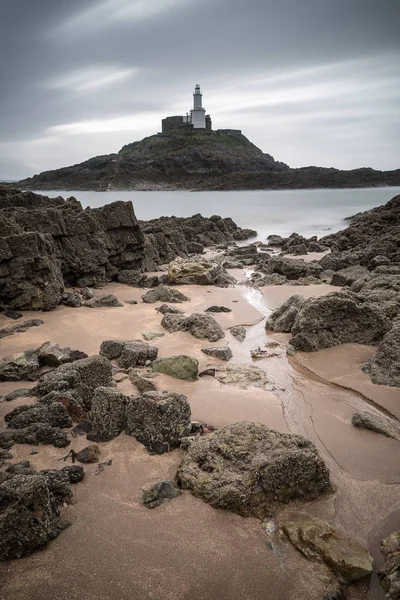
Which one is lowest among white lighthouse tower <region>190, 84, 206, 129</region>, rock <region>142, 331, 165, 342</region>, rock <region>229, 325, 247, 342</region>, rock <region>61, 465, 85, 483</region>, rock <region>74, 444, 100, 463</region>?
rock <region>229, 325, 247, 342</region>

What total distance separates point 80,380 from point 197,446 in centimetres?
197

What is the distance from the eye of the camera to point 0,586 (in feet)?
9.06

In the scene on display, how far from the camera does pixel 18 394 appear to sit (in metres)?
5.29

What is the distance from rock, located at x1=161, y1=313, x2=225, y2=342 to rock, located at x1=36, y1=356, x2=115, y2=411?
2.83m

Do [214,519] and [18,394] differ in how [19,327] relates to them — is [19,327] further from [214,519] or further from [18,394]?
[214,519]

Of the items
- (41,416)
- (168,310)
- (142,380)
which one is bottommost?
(168,310)

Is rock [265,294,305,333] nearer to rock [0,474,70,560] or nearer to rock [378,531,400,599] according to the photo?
rock [378,531,400,599]

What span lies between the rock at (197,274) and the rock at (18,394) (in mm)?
8269

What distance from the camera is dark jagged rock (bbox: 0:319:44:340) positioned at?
791 cm

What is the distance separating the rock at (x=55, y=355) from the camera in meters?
6.25

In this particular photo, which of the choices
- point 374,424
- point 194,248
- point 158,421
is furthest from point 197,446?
point 194,248

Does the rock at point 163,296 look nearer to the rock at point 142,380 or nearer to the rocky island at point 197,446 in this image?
the rocky island at point 197,446

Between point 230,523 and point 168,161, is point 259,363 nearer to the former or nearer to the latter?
point 230,523

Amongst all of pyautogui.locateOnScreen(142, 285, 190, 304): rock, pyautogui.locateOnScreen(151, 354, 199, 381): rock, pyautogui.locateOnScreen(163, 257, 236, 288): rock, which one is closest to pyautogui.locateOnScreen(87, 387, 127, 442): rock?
pyautogui.locateOnScreen(151, 354, 199, 381): rock
